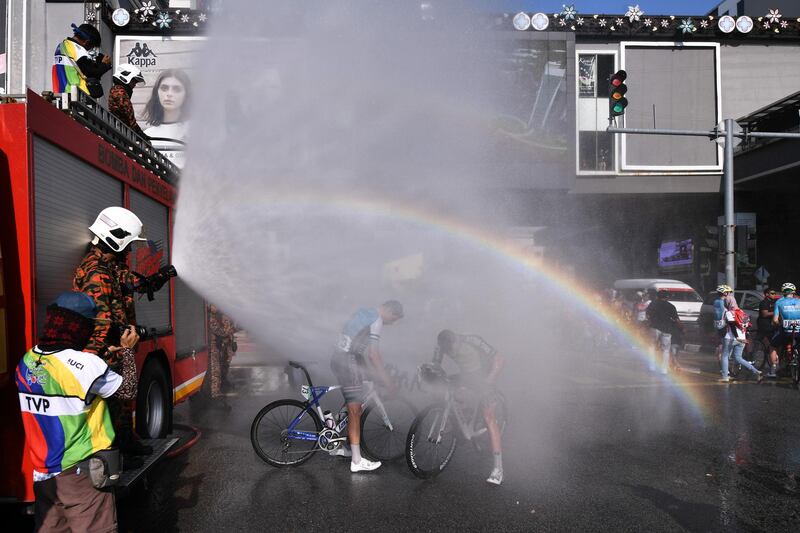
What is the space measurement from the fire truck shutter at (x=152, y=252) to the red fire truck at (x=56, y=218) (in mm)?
10

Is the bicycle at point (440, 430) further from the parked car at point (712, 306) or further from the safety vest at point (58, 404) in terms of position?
the parked car at point (712, 306)

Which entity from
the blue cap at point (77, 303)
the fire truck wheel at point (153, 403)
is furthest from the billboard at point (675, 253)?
the blue cap at point (77, 303)

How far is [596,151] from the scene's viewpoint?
2288cm

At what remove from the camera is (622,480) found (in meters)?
5.23

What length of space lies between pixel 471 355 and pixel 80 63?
4.86m

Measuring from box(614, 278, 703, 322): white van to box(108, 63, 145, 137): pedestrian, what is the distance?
16.0 meters

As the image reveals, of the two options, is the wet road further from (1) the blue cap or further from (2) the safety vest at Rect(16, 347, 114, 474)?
(1) the blue cap

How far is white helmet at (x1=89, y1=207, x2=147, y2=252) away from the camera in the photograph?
4.15 metres

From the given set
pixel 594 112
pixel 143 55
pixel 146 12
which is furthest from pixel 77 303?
pixel 594 112

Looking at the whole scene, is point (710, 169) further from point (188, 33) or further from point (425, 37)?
point (188, 33)

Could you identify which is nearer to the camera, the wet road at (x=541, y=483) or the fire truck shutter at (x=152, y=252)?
the wet road at (x=541, y=483)

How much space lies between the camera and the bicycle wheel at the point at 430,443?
204 inches

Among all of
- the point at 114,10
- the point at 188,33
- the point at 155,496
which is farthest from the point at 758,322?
the point at 114,10

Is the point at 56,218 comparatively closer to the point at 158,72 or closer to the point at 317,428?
the point at 317,428
